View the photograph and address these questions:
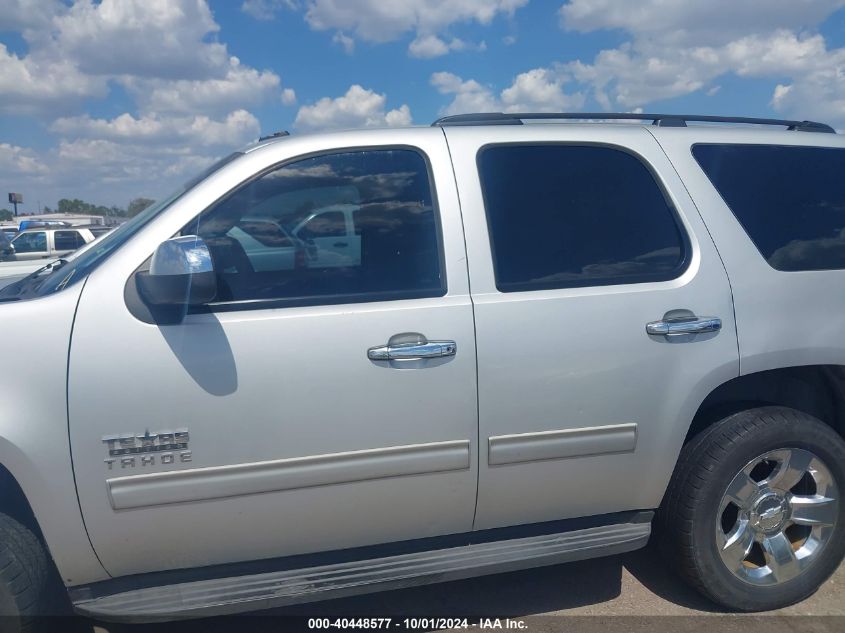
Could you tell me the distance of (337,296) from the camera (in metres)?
2.62

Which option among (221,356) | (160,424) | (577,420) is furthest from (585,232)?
(160,424)

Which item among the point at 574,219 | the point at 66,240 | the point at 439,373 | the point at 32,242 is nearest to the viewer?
the point at 439,373

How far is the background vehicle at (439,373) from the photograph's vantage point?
242 cm

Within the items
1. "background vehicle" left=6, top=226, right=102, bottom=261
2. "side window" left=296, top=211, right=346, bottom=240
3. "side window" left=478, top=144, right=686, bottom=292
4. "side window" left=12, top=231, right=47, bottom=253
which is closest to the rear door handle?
"side window" left=478, top=144, right=686, bottom=292

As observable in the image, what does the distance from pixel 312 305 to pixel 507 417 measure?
85 cm

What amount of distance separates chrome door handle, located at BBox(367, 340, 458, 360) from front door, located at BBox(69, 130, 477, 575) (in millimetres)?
17

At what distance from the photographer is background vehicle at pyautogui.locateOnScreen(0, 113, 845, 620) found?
2418 millimetres

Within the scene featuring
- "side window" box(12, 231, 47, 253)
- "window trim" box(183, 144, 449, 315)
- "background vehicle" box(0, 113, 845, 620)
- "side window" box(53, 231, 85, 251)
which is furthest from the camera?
"side window" box(12, 231, 47, 253)

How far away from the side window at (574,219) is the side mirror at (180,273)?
1.08 m

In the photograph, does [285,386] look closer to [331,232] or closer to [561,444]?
[331,232]

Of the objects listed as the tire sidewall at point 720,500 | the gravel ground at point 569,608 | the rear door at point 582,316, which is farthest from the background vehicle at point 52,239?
the tire sidewall at point 720,500

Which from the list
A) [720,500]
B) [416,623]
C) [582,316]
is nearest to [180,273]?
[582,316]

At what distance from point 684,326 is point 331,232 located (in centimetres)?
145

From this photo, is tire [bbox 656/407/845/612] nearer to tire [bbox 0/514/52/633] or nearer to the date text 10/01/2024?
the date text 10/01/2024
